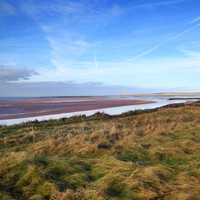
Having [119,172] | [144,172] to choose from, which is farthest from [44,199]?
[144,172]

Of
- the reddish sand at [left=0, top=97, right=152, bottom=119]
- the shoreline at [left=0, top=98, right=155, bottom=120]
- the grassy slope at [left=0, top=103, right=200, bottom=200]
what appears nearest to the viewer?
the grassy slope at [left=0, top=103, right=200, bottom=200]

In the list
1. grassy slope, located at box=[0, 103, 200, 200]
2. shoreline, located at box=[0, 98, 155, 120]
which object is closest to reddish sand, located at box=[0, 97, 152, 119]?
shoreline, located at box=[0, 98, 155, 120]

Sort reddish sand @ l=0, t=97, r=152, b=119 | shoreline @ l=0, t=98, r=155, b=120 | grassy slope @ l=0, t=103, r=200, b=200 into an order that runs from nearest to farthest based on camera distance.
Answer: grassy slope @ l=0, t=103, r=200, b=200, shoreline @ l=0, t=98, r=155, b=120, reddish sand @ l=0, t=97, r=152, b=119

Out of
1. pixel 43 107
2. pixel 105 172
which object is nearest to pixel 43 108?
pixel 43 107

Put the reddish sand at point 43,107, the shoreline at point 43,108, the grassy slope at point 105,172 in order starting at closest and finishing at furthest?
the grassy slope at point 105,172 → the shoreline at point 43,108 → the reddish sand at point 43,107

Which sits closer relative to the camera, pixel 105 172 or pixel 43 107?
pixel 105 172

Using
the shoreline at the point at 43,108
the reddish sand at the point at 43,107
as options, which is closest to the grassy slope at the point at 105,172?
the shoreline at the point at 43,108

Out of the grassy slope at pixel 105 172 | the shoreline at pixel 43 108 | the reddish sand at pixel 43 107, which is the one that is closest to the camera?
the grassy slope at pixel 105 172

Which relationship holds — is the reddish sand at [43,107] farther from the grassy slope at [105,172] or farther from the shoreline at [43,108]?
the grassy slope at [105,172]

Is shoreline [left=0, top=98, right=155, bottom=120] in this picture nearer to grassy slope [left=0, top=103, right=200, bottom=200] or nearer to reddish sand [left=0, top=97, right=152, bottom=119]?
reddish sand [left=0, top=97, right=152, bottom=119]

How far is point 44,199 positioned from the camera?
212 inches

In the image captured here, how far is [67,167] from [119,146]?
2894 mm

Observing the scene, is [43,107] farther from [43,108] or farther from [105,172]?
[105,172]

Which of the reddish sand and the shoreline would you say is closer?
the shoreline
